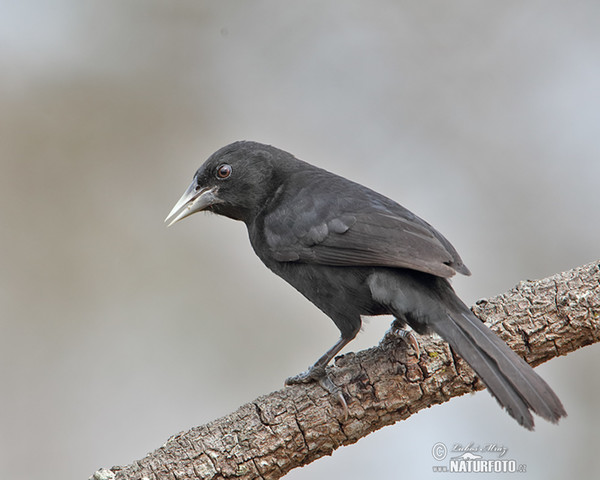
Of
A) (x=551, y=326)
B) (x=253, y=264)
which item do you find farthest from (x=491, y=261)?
(x=551, y=326)

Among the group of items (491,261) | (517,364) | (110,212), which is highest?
(110,212)

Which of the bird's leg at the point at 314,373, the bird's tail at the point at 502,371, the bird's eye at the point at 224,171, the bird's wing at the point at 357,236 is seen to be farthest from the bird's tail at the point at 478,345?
the bird's eye at the point at 224,171

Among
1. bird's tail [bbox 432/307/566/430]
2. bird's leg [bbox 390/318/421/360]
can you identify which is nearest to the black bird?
bird's tail [bbox 432/307/566/430]

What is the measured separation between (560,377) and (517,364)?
11.5 ft

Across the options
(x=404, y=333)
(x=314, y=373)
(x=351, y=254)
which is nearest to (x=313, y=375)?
(x=314, y=373)

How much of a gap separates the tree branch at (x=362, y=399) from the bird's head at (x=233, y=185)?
1.28m

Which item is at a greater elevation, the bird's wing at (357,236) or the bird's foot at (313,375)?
the bird's wing at (357,236)

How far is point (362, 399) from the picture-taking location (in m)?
3.73

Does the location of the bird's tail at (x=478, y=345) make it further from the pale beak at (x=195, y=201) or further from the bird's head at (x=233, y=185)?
the pale beak at (x=195, y=201)

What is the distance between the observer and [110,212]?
7391mm

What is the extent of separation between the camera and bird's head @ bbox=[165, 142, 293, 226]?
4.66 meters

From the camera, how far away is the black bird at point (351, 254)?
3348mm

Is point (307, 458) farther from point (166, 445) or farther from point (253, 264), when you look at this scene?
point (253, 264)

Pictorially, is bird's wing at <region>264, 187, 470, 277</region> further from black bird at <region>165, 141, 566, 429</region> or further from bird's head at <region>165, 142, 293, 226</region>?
bird's head at <region>165, 142, 293, 226</region>
